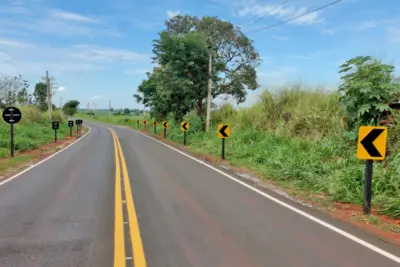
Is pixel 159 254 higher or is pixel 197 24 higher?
pixel 197 24

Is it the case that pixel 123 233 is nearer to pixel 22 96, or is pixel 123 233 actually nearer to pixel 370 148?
pixel 370 148

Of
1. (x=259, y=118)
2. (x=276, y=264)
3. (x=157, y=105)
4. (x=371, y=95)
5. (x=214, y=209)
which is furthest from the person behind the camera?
(x=157, y=105)

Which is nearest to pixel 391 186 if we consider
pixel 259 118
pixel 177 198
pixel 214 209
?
pixel 214 209

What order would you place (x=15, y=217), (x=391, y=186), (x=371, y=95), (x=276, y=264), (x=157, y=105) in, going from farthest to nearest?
(x=157, y=105)
(x=371, y=95)
(x=391, y=186)
(x=15, y=217)
(x=276, y=264)

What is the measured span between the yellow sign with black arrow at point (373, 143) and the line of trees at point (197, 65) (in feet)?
64.0

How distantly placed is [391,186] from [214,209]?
160 inches

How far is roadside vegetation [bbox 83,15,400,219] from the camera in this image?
30.6 ft

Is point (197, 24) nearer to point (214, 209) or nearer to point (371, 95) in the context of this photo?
point (371, 95)

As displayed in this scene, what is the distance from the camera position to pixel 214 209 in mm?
7477

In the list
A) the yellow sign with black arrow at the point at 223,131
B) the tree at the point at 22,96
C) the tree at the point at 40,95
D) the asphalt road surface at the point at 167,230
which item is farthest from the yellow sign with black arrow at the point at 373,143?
the tree at the point at 40,95

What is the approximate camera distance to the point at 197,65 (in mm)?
28125

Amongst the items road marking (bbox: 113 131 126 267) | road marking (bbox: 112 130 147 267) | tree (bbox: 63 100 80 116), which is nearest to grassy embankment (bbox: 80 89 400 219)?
road marking (bbox: 112 130 147 267)

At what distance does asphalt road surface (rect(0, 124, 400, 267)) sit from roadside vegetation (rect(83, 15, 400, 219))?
6.02ft

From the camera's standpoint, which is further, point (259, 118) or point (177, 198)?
point (259, 118)
